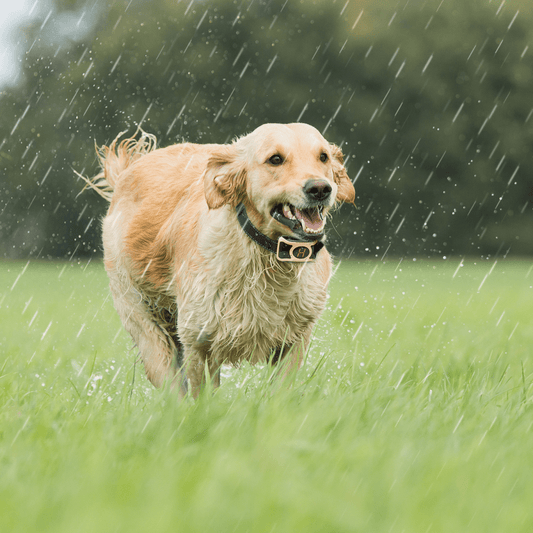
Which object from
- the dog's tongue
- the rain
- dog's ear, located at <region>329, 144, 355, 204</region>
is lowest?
the rain

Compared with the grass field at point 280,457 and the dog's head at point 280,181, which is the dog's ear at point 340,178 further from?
the grass field at point 280,457

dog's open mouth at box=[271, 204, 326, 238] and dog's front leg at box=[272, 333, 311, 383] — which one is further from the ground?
dog's open mouth at box=[271, 204, 326, 238]

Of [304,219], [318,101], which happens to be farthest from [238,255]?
[318,101]

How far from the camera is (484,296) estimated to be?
9.49m

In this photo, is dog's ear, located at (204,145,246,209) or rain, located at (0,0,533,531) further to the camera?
rain, located at (0,0,533,531)

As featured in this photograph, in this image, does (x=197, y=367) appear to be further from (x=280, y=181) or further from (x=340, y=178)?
(x=340, y=178)

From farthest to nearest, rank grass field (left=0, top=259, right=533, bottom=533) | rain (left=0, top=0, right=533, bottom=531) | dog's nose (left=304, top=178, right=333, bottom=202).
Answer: rain (left=0, top=0, right=533, bottom=531) < dog's nose (left=304, top=178, right=333, bottom=202) < grass field (left=0, top=259, right=533, bottom=533)

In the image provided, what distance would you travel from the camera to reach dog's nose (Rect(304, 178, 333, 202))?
10.8 ft

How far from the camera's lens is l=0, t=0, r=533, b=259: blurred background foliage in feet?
61.5

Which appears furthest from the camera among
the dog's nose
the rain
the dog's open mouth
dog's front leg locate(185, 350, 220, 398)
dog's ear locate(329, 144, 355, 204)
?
the rain

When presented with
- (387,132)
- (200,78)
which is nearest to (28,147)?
(200,78)

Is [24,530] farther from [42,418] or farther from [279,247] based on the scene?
[279,247]

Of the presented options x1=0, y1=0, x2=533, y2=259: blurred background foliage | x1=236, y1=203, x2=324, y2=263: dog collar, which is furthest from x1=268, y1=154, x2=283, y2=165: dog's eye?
x1=0, y1=0, x2=533, y2=259: blurred background foliage

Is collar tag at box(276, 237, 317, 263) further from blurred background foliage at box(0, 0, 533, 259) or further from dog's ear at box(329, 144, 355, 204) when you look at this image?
blurred background foliage at box(0, 0, 533, 259)
